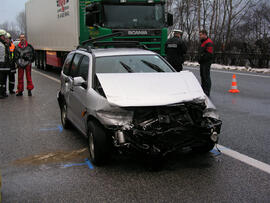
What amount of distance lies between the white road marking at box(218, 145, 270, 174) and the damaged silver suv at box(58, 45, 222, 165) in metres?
0.40

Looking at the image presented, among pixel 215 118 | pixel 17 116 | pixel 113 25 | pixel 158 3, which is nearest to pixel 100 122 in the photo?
pixel 215 118

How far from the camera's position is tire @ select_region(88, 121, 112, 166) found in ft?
15.6

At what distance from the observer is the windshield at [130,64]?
6.03 meters

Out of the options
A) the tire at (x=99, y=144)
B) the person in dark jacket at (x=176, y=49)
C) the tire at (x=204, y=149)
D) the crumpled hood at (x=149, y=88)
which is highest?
the person in dark jacket at (x=176, y=49)

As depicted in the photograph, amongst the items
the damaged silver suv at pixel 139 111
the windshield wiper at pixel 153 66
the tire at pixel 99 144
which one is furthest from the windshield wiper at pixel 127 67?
the tire at pixel 99 144

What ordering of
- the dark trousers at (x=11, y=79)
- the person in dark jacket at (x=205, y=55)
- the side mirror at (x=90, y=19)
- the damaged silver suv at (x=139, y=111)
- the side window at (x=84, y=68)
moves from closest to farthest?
1. the damaged silver suv at (x=139, y=111)
2. the side window at (x=84, y=68)
3. the person in dark jacket at (x=205, y=55)
4. the dark trousers at (x=11, y=79)
5. the side mirror at (x=90, y=19)

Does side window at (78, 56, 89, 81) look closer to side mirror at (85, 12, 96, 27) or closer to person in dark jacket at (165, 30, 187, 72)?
person in dark jacket at (165, 30, 187, 72)

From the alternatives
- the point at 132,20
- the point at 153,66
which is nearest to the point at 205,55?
Answer: the point at 132,20

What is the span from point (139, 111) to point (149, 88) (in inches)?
21.6

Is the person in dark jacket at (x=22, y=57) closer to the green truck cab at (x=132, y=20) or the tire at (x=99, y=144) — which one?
the green truck cab at (x=132, y=20)

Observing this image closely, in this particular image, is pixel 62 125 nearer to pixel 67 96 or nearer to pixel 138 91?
pixel 67 96

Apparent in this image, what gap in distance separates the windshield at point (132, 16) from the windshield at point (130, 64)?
672cm

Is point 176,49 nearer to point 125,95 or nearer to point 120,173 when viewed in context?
point 125,95

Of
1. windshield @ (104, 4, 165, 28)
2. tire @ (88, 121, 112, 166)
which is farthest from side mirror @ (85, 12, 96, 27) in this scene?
tire @ (88, 121, 112, 166)
